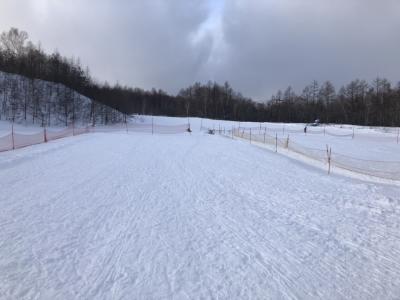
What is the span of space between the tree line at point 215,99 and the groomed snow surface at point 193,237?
63.9 meters

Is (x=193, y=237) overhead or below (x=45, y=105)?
below

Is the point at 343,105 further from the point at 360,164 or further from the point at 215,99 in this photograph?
the point at 360,164

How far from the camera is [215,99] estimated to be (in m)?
132

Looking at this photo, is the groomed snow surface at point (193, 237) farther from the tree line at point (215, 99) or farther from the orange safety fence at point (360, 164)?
the tree line at point (215, 99)

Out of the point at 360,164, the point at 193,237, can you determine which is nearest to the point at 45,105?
the point at 360,164

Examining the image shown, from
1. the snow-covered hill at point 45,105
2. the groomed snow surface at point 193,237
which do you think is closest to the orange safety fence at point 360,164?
the groomed snow surface at point 193,237

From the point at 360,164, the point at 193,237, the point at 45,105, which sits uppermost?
the point at 45,105

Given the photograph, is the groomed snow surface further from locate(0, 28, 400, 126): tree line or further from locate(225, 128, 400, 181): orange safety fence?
locate(0, 28, 400, 126): tree line

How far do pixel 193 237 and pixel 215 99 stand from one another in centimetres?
12650

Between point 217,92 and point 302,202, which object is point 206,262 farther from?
point 217,92

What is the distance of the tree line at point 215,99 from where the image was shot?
82312 millimetres

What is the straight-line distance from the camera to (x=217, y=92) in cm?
13425

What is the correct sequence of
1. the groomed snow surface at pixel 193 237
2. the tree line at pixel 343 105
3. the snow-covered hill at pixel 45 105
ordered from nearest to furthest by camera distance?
the groomed snow surface at pixel 193 237, the snow-covered hill at pixel 45 105, the tree line at pixel 343 105

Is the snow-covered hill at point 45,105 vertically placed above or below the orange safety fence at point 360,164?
above
